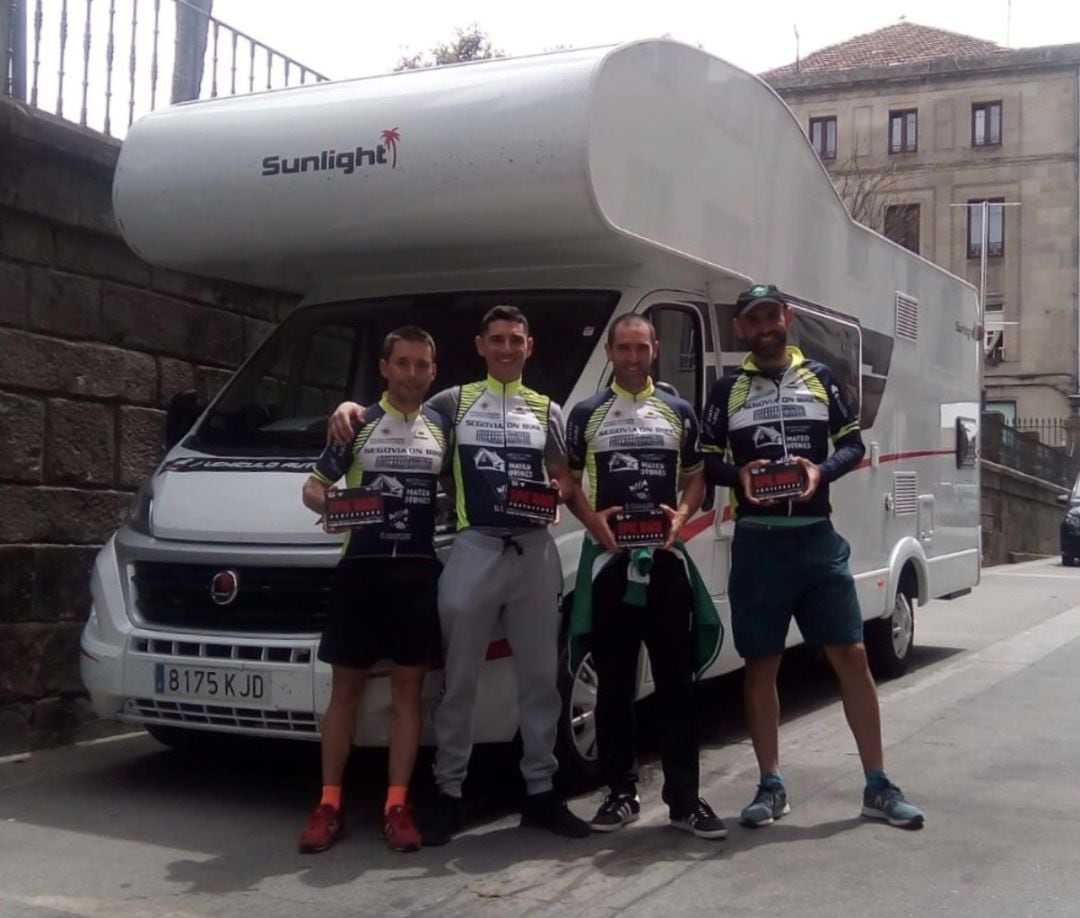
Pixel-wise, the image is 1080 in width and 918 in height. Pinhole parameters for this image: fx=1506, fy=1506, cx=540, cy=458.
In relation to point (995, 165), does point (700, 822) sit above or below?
below

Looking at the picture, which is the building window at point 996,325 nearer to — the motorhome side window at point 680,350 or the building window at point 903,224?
the building window at point 903,224

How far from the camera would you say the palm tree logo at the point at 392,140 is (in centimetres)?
612

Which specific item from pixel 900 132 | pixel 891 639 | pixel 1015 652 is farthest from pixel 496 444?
pixel 900 132

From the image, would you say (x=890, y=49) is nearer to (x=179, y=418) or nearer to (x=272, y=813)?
(x=179, y=418)

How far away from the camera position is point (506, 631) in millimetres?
5629

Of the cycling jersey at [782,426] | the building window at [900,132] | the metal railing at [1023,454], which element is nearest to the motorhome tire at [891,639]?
the cycling jersey at [782,426]

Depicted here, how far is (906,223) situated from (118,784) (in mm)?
41849

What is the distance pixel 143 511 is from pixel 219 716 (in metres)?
1.01

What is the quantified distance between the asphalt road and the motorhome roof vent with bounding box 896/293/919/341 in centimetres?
249

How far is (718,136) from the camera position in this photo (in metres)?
6.72

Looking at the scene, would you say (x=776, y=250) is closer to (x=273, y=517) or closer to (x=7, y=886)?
(x=273, y=517)

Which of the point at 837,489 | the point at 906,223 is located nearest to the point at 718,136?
the point at 837,489

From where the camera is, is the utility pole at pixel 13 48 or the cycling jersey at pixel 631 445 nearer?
the cycling jersey at pixel 631 445

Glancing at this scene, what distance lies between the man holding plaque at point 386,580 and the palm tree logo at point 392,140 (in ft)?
3.06
